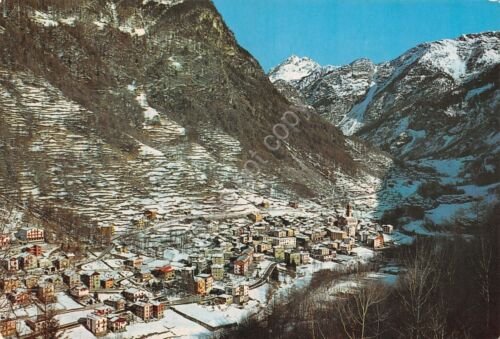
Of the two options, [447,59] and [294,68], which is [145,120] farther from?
[294,68]

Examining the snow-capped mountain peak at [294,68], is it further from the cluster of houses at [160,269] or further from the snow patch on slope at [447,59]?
the cluster of houses at [160,269]

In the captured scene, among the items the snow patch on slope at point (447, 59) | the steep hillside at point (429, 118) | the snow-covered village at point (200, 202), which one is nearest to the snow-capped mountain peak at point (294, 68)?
the steep hillside at point (429, 118)

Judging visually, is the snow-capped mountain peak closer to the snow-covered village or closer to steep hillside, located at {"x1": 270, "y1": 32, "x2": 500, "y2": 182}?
steep hillside, located at {"x1": 270, "y1": 32, "x2": 500, "y2": 182}

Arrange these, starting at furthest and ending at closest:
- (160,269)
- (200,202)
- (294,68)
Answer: (294,68) → (200,202) → (160,269)

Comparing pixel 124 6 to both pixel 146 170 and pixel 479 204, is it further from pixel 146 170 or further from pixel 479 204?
pixel 479 204

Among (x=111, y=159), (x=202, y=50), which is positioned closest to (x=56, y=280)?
(x=111, y=159)

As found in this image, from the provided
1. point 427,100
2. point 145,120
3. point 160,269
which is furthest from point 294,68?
point 160,269
